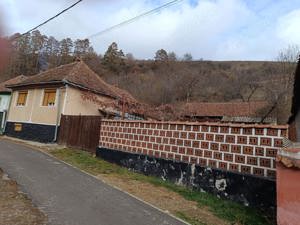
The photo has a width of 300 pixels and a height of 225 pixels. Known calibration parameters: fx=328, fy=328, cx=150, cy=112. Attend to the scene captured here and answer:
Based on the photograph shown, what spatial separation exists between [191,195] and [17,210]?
14.7 ft

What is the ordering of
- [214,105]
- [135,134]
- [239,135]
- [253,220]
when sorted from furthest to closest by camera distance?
[214,105]
[135,134]
[239,135]
[253,220]

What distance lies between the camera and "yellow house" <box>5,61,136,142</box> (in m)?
20.0

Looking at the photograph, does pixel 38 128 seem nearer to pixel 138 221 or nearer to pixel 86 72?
pixel 86 72

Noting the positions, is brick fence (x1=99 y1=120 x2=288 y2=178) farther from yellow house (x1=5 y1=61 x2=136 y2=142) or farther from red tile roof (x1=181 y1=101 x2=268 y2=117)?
red tile roof (x1=181 y1=101 x2=268 y2=117)

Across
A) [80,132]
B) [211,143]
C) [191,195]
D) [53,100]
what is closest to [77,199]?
[191,195]

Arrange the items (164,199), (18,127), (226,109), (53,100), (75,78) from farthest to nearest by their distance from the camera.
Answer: (226,109), (18,127), (75,78), (53,100), (164,199)

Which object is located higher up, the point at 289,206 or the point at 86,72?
the point at 86,72

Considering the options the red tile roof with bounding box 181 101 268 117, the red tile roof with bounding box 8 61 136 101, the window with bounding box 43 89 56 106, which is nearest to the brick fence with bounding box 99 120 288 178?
the red tile roof with bounding box 8 61 136 101

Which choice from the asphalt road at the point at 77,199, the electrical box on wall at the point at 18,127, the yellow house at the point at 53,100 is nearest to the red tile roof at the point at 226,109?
the yellow house at the point at 53,100

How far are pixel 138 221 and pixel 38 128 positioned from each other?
1612 cm

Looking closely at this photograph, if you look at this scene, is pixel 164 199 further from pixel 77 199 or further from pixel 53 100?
pixel 53 100

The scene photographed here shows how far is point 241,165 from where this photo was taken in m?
8.36

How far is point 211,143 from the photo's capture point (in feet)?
30.3

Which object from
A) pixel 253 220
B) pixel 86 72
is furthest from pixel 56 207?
pixel 86 72
